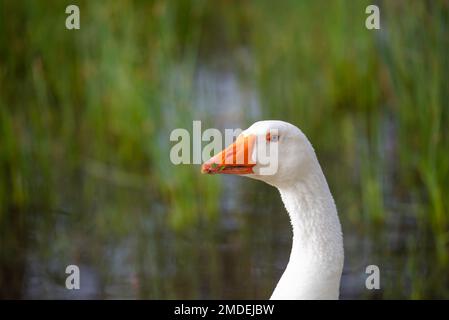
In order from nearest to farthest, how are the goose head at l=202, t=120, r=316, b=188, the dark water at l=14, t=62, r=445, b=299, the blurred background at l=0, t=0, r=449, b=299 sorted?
the goose head at l=202, t=120, r=316, b=188, the dark water at l=14, t=62, r=445, b=299, the blurred background at l=0, t=0, r=449, b=299

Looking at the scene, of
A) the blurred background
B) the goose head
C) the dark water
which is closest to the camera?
the goose head

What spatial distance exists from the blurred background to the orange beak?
7.82 feet

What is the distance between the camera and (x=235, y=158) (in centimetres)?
418

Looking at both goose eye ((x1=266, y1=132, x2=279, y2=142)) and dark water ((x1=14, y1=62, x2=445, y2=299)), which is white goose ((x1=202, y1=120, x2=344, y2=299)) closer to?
goose eye ((x1=266, y1=132, x2=279, y2=142))

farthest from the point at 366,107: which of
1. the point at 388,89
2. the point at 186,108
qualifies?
the point at 186,108

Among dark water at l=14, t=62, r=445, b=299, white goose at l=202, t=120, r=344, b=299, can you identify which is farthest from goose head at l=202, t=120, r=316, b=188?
dark water at l=14, t=62, r=445, b=299

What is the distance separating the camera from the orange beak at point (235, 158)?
4.17m

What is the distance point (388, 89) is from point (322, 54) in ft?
2.61

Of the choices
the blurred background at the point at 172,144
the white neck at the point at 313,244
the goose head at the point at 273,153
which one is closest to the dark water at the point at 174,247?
the blurred background at the point at 172,144

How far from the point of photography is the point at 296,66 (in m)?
8.86

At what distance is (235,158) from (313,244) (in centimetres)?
55

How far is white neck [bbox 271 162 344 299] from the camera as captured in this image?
13.7 feet

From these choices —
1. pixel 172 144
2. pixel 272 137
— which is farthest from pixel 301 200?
pixel 172 144

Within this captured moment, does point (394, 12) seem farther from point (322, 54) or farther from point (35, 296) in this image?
point (35, 296)
